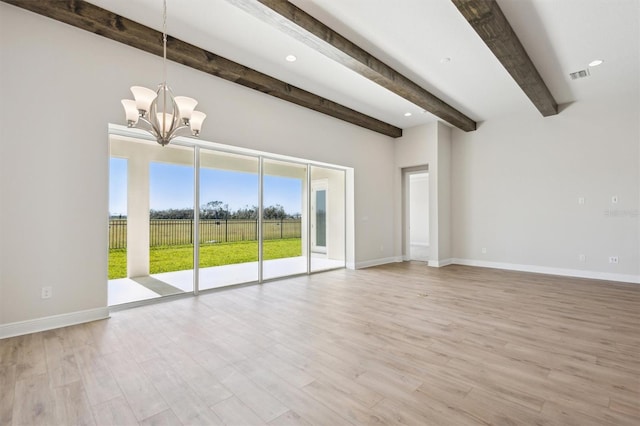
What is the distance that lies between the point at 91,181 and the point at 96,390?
2.50 meters

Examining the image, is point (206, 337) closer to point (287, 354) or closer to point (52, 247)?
point (287, 354)

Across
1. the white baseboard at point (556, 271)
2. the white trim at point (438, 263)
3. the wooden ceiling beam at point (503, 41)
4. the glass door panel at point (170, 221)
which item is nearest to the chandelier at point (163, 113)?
the glass door panel at point (170, 221)

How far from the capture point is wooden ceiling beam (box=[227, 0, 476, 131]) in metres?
3.12

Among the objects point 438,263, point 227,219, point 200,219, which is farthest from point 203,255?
point 438,263

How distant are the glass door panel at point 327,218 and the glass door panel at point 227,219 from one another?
1559 mm

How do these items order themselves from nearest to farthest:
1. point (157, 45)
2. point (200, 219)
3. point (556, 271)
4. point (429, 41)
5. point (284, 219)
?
1. point (157, 45)
2. point (429, 41)
3. point (200, 219)
4. point (284, 219)
5. point (556, 271)

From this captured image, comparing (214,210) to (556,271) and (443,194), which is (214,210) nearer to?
(443,194)

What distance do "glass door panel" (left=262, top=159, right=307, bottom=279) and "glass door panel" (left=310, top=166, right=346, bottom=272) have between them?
317 mm

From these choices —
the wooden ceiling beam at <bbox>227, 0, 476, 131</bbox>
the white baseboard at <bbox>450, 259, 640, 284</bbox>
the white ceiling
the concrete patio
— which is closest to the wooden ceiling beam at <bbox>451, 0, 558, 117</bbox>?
the white ceiling

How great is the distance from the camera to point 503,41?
3.64 metres

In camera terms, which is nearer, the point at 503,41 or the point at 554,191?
the point at 503,41

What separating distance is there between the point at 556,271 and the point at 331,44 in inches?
254

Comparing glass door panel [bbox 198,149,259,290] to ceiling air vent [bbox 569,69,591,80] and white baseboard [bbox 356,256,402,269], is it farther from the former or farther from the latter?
ceiling air vent [bbox 569,69,591,80]

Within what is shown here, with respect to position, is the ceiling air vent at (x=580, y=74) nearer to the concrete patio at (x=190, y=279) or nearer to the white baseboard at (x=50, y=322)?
the concrete patio at (x=190, y=279)
